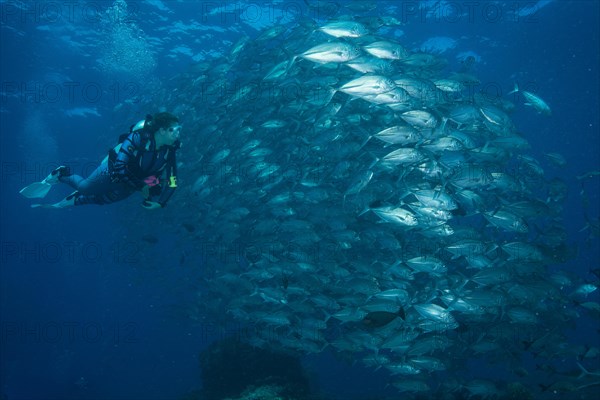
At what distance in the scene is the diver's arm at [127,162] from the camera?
6742mm

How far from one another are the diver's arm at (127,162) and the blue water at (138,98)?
6450mm

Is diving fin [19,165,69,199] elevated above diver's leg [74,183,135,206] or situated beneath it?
elevated above

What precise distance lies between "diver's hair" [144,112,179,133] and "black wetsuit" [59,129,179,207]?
146 mm

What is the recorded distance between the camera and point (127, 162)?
22.3 feet

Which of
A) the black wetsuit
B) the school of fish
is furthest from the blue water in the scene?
the black wetsuit

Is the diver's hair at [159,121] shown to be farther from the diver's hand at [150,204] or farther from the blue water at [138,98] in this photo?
the blue water at [138,98]

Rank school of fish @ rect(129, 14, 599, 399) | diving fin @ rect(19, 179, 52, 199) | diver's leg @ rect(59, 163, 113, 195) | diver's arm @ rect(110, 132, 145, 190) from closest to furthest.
Result: diver's arm @ rect(110, 132, 145, 190) < school of fish @ rect(129, 14, 599, 399) < diver's leg @ rect(59, 163, 113, 195) < diving fin @ rect(19, 179, 52, 199)

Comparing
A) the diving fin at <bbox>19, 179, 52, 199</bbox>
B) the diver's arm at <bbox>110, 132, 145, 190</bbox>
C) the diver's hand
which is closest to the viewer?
the diver's arm at <bbox>110, 132, 145, 190</bbox>

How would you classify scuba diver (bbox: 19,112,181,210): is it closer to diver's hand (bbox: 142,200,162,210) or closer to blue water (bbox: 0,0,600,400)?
diver's hand (bbox: 142,200,162,210)

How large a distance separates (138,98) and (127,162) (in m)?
17.8

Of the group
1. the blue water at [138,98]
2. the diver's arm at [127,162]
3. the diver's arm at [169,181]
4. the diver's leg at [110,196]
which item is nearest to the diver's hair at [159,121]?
the diver's arm at [127,162]

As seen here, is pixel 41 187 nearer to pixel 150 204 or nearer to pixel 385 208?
pixel 150 204

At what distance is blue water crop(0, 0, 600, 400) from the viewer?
1839cm

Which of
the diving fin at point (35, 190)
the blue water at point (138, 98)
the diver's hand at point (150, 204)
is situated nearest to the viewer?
the diver's hand at point (150, 204)
